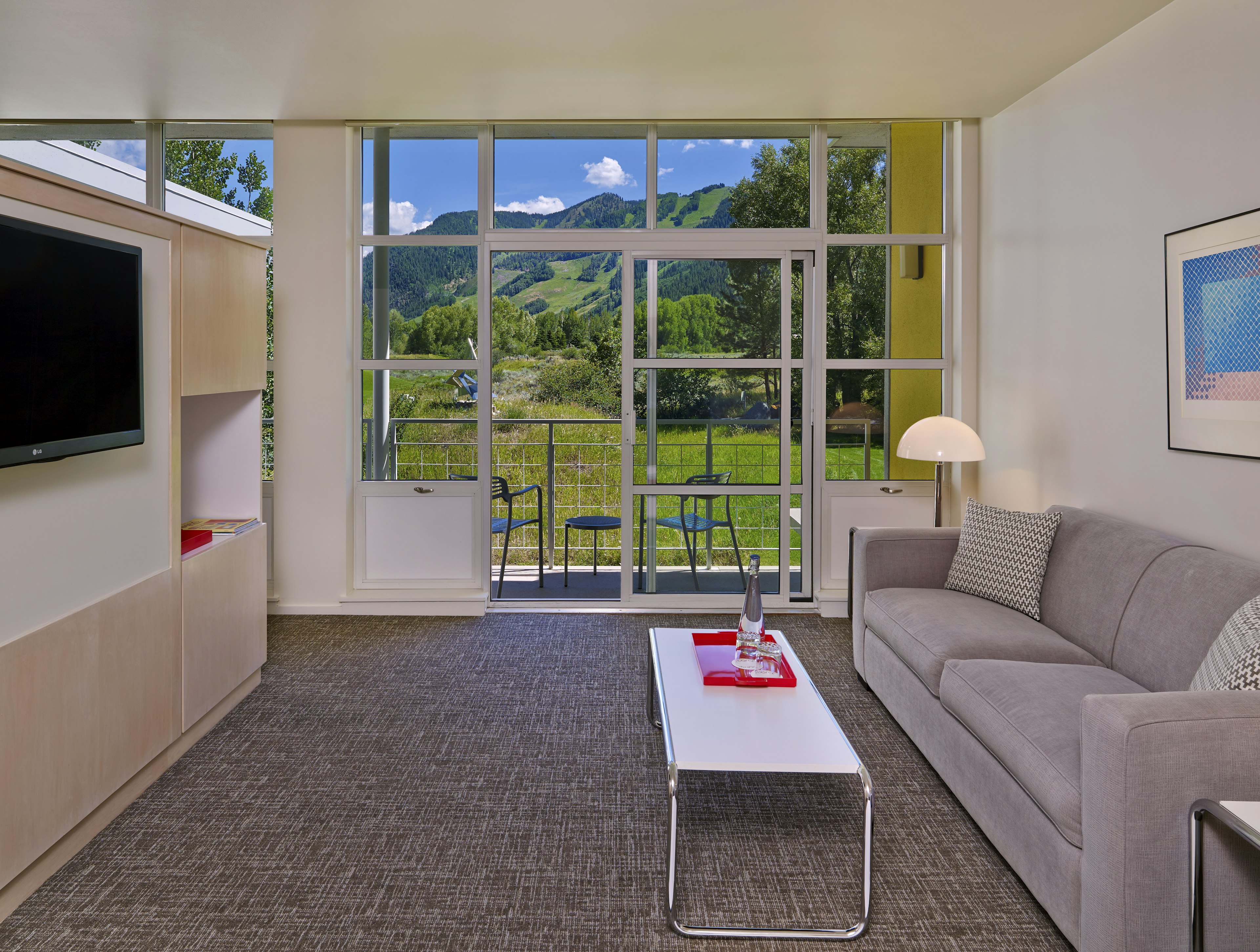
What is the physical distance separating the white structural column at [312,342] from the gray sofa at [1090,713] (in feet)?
9.83

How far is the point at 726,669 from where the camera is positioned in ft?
9.60

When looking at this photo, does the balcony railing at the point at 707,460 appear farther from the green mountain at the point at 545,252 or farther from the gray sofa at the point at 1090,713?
the gray sofa at the point at 1090,713

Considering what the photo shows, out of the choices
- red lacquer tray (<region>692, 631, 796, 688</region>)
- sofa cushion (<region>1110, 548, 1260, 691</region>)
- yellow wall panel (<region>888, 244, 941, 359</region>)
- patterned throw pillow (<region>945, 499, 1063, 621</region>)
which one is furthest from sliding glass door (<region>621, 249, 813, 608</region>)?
sofa cushion (<region>1110, 548, 1260, 691</region>)

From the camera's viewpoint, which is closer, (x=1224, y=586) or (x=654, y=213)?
(x=1224, y=586)

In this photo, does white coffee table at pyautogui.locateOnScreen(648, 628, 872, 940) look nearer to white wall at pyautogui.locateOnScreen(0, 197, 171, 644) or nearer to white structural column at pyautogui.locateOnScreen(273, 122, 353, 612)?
white wall at pyautogui.locateOnScreen(0, 197, 171, 644)

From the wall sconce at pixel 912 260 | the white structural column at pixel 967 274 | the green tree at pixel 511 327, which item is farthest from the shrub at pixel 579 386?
the white structural column at pixel 967 274

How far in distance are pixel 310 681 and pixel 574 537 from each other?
3.08m

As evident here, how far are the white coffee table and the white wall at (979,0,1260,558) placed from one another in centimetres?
163

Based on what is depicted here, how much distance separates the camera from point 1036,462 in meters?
4.34

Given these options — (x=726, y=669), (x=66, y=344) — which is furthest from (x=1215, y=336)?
(x=66, y=344)

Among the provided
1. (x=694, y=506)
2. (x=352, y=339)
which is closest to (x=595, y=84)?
(x=352, y=339)

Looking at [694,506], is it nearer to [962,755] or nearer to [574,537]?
[574,537]

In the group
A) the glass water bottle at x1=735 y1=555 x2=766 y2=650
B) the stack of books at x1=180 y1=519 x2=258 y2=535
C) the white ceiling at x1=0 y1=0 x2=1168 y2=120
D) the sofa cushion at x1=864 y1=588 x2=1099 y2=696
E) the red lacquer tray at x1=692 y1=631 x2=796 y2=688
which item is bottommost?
the red lacquer tray at x1=692 y1=631 x2=796 y2=688

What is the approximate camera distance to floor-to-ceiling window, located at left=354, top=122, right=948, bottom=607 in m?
5.14
